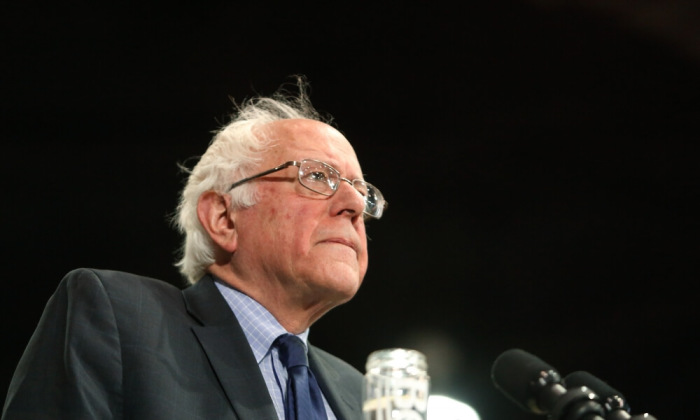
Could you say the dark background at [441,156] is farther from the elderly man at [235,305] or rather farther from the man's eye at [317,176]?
the man's eye at [317,176]

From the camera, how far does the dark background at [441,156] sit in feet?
13.1

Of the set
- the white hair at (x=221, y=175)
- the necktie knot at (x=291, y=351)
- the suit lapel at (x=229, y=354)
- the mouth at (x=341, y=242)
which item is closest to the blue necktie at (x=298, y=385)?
the necktie knot at (x=291, y=351)

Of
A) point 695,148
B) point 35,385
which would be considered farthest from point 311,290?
point 695,148

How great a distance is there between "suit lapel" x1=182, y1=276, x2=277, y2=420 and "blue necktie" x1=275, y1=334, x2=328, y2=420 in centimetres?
13

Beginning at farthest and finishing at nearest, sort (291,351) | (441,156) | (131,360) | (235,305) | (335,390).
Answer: (441,156), (335,390), (235,305), (291,351), (131,360)

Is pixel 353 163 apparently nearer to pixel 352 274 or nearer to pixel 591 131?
pixel 352 274

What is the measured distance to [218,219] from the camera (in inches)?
100

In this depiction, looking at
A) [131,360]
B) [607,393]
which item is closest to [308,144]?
[131,360]

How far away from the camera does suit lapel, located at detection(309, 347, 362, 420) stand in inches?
94.2

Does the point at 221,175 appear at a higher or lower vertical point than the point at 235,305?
higher

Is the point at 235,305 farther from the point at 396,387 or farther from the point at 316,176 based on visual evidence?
the point at 396,387

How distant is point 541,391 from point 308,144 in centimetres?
127

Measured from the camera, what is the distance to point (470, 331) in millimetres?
4613

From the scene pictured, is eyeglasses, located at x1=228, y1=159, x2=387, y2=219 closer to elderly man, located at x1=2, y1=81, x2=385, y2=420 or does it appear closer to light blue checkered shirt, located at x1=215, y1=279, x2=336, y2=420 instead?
elderly man, located at x1=2, y1=81, x2=385, y2=420
